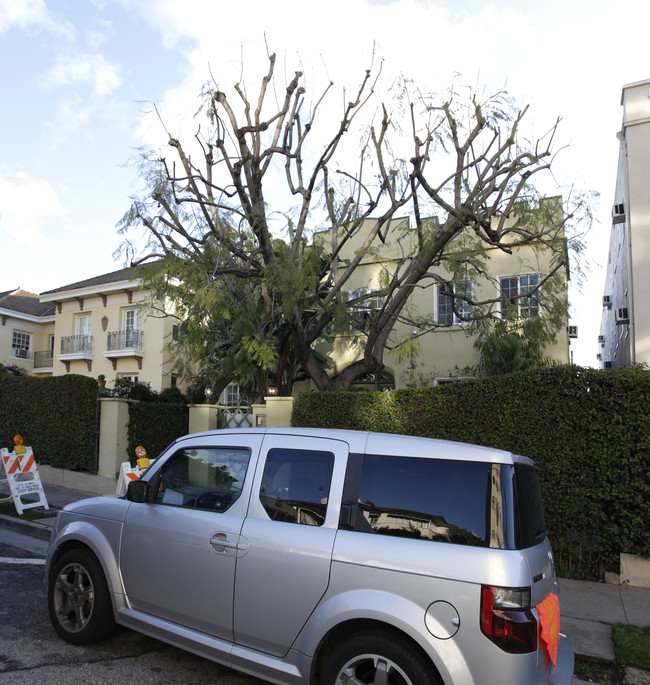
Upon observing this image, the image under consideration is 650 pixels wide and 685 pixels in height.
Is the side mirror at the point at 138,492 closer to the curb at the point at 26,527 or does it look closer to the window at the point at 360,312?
the curb at the point at 26,527

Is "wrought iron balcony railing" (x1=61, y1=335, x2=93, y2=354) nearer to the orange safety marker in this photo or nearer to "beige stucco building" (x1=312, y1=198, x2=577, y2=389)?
"beige stucco building" (x1=312, y1=198, x2=577, y2=389)

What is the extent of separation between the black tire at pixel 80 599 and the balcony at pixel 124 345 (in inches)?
761

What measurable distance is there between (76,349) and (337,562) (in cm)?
2490

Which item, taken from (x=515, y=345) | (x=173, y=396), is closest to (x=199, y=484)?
(x=515, y=345)

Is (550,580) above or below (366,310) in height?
below

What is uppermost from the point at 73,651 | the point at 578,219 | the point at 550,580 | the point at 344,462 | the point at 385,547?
the point at 578,219

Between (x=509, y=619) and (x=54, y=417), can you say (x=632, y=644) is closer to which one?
(x=509, y=619)

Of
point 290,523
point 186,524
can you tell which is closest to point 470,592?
point 290,523

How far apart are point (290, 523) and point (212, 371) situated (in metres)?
14.2

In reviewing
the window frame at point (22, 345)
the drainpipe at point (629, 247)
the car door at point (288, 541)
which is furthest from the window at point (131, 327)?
the car door at point (288, 541)

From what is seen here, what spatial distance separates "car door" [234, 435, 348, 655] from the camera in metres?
3.33

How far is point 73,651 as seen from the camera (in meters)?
4.32

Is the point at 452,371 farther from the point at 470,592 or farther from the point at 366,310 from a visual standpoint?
the point at 470,592

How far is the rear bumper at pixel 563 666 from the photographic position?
10.3 ft
